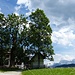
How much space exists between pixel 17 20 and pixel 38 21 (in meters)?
7.16

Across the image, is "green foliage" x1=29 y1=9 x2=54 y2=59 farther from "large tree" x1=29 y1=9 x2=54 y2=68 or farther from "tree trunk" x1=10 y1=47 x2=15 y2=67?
"tree trunk" x1=10 y1=47 x2=15 y2=67

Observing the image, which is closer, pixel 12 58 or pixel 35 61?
pixel 12 58

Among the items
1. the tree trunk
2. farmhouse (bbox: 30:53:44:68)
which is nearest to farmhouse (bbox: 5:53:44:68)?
farmhouse (bbox: 30:53:44:68)

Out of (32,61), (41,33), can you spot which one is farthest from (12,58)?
(41,33)

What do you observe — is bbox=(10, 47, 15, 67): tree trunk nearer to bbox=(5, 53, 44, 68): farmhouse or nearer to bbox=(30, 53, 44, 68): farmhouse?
bbox=(5, 53, 44, 68): farmhouse

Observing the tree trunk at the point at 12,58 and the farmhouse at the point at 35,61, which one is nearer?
the farmhouse at the point at 35,61

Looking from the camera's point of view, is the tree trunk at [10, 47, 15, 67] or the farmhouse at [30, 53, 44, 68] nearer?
the farmhouse at [30, 53, 44, 68]

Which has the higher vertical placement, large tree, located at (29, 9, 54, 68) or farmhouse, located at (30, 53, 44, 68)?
large tree, located at (29, 9, 54, 68)

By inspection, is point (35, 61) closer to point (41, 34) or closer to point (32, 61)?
point (32, 61)

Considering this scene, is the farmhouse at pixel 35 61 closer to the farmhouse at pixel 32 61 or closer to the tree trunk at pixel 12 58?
the farmhouse at pixel 32 61

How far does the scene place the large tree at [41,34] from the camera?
68875mm

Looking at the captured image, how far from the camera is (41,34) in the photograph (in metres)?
70.3

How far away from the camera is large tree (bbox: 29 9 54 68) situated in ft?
226

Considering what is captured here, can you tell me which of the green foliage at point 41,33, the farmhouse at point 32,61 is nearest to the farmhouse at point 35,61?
the farmhouse at point 32,61
